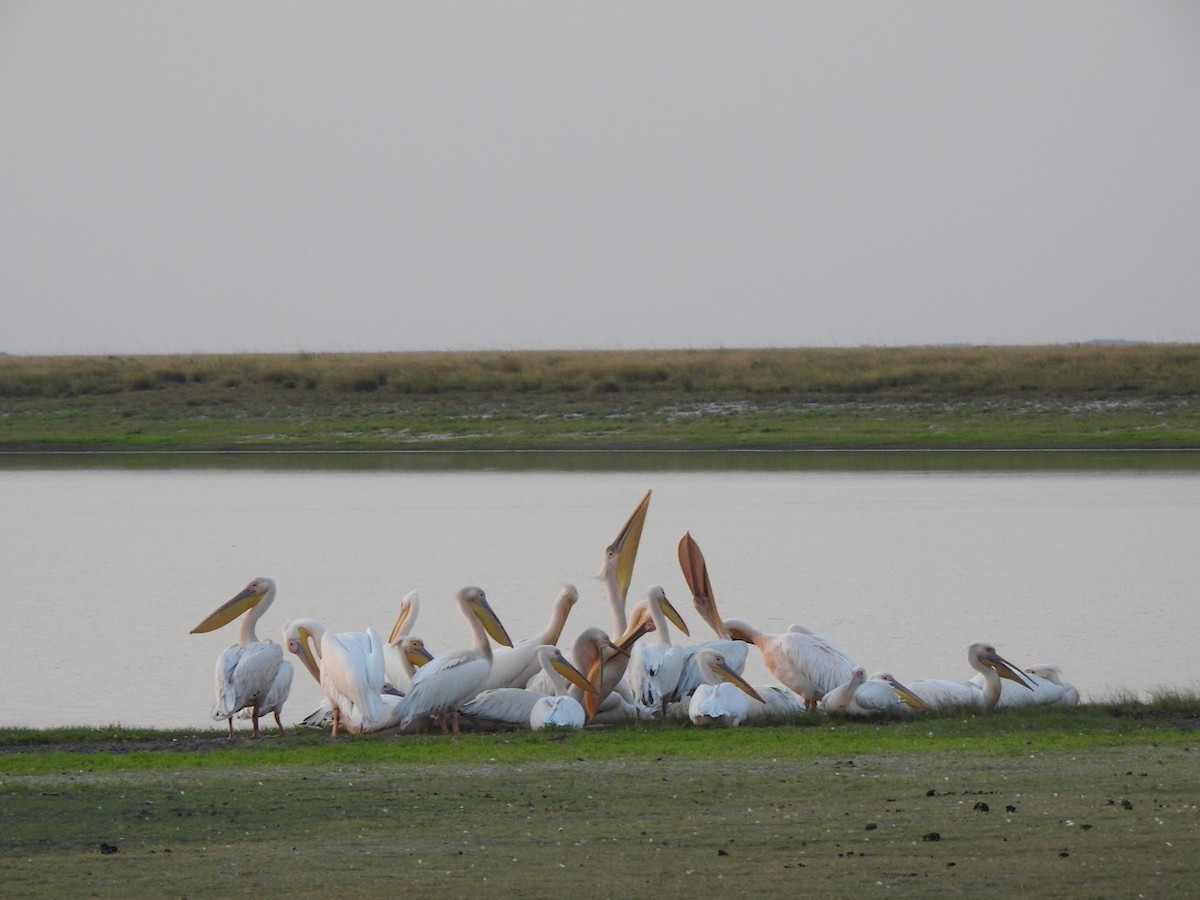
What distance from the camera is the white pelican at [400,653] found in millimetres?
7657

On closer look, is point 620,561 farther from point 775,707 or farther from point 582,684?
point 775,707

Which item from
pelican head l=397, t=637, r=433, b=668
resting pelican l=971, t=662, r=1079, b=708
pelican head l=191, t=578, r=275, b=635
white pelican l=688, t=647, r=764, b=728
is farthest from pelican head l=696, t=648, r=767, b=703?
pelican head l=191, t=578, r=275, b=635

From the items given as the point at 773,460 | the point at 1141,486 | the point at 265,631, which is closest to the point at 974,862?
the point at 265,631

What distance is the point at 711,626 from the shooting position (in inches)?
341

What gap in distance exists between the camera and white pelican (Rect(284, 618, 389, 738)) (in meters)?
6.82

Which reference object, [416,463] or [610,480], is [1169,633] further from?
[416,463]

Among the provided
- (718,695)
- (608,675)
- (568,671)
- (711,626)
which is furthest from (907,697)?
(711,626)

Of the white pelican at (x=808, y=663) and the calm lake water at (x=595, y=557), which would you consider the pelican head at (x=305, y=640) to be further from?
the white pelican at (x=808, y=663)

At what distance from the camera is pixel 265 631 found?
11.7m

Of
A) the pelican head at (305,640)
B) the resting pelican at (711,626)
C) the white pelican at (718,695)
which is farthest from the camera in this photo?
the pelican head at (305,640)

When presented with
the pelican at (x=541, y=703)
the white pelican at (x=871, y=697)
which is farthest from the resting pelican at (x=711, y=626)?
the white pelican at (x=871, y=697)

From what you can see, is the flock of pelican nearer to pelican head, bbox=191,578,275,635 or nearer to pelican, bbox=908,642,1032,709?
pelican, bbox=908,642,1032,709

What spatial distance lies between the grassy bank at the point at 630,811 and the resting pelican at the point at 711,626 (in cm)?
60

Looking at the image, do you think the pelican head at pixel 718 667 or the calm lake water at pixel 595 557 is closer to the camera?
the pelican head at pixel 718 667
